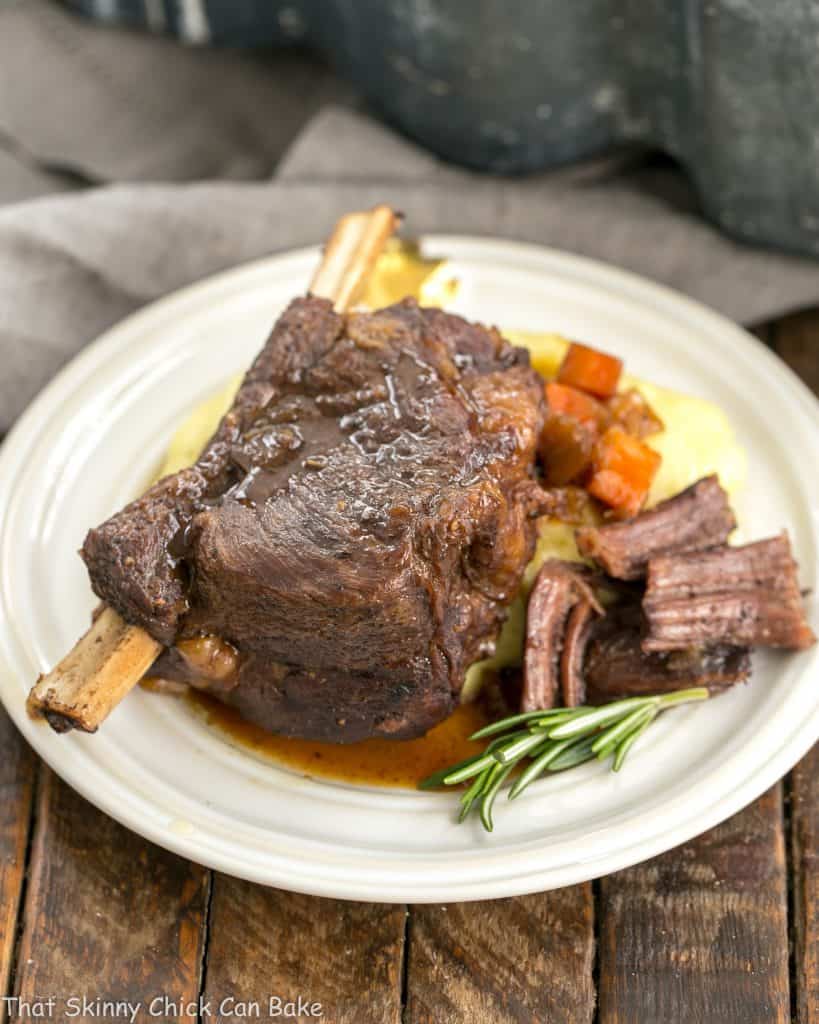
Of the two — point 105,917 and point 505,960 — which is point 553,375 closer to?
point 505,960

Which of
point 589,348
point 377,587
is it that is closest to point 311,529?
point 377,587

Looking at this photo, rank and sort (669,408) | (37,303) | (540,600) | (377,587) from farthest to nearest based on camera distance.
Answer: (37,303) → (669,408) → (540,600) → (377,587)

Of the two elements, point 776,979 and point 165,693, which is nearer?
point 776,979

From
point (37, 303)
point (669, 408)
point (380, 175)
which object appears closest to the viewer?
point (669, 408)

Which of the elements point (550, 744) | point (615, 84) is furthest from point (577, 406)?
point (615, 84)

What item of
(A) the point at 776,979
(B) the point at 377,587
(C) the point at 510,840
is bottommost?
(A) the point at 776,979

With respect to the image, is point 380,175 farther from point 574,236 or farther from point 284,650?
point 284,650

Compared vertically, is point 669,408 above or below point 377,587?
below
